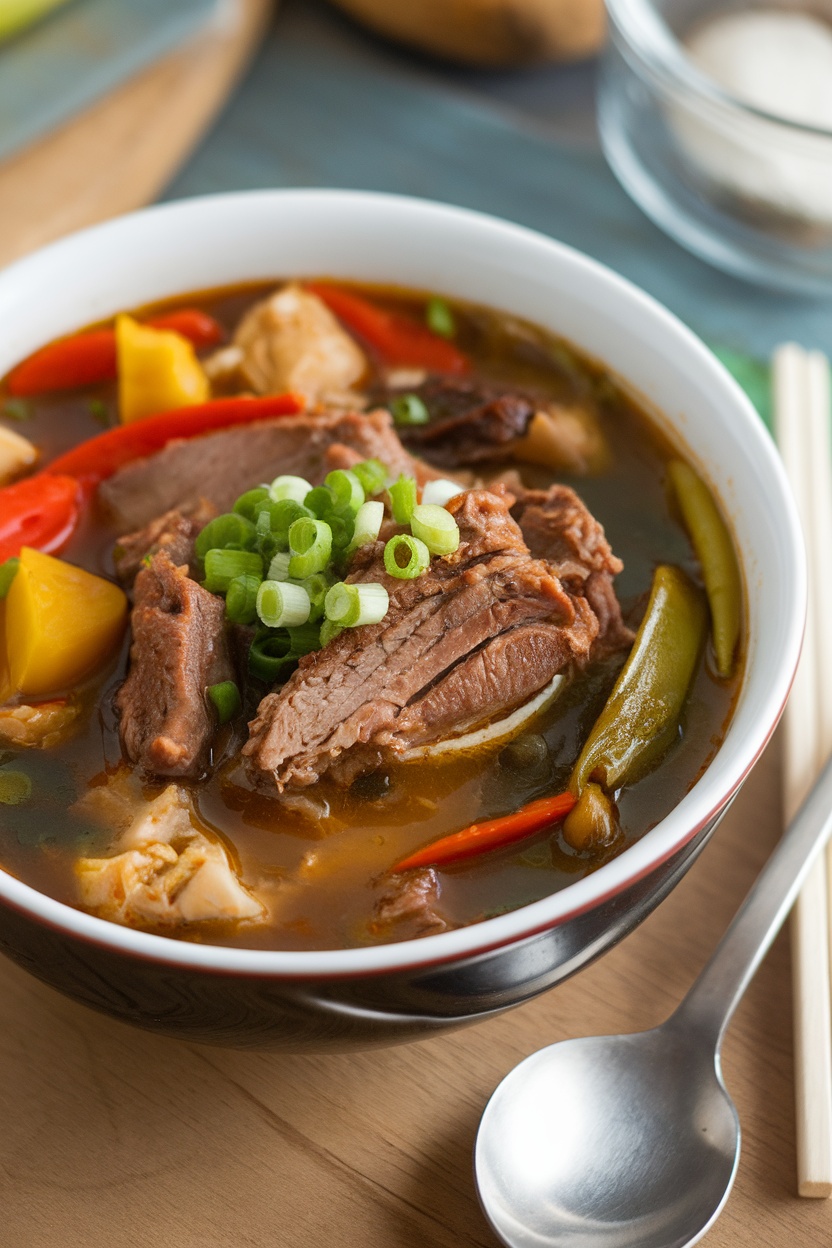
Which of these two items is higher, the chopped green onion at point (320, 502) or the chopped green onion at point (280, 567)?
the chopped green onion at point (320, 502)

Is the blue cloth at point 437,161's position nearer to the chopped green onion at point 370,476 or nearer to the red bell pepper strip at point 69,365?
the red bell pepper strip at point 69,365

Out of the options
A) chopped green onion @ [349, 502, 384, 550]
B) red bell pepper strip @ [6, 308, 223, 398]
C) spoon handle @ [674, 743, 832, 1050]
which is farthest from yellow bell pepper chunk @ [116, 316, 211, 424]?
spoon handle @ [674, 743, 832, 1050]

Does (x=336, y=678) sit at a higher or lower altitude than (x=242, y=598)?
lower

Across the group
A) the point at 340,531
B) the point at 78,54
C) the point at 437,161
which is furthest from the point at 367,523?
the point at 78,54

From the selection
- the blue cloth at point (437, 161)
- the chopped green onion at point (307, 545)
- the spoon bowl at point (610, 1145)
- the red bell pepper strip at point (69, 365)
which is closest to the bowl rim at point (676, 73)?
the blue cloth at point (437, 161)

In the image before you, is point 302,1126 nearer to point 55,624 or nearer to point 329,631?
point 329,631

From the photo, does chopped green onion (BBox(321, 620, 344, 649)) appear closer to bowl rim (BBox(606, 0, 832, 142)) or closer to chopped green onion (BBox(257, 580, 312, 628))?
chopped green onion (BBox(257, 580, 312, 628))

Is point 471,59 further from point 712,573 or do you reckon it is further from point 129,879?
point 129,879
